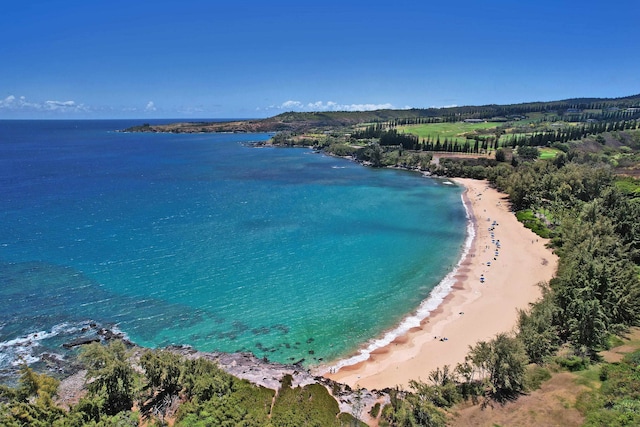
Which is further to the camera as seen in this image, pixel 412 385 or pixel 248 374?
pixel 248 374

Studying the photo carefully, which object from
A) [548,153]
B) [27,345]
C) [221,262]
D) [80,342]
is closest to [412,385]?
[80,342]

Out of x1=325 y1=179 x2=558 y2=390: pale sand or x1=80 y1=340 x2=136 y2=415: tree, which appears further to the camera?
x1=325 y1=179 x2=558 y2=390: pale sand

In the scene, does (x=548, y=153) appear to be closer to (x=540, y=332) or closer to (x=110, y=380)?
(x=540, y=332)

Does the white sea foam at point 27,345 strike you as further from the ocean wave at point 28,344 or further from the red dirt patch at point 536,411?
the red dirt patch at point 536,411

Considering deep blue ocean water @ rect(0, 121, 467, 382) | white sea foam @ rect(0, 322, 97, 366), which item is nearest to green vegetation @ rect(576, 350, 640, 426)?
deep blue ocean water @ rect(0, 121, 467, 382)

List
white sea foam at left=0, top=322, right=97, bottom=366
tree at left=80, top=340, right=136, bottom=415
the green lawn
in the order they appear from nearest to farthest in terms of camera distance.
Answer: tree at left=80, top=340, right=136, bottom=415
white sea foam at left=0, top=322, right=97, bottom=366
the green lawn

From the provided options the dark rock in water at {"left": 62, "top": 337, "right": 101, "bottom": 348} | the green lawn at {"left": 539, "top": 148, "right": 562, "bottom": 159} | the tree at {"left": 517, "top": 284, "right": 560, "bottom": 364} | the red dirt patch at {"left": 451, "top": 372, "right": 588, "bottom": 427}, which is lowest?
the dark rock in water at {"left": 62, "top": 337, "right": 101, "bottom": 348}

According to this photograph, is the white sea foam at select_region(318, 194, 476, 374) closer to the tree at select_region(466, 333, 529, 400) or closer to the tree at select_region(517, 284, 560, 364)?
the tree at select_region(517, 284, 560, 364)
